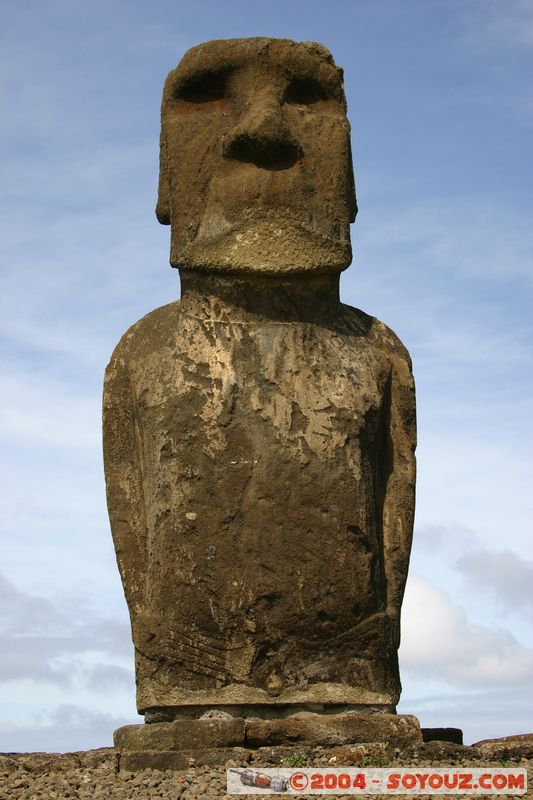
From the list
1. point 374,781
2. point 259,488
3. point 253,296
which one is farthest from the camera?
point 253,296

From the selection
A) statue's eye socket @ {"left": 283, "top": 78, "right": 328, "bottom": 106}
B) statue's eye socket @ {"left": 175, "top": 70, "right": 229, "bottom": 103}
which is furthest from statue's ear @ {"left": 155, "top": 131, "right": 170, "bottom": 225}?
statue's eye socket @ {"left": 283, "top": 78, "right": 328, "bottom": 106}

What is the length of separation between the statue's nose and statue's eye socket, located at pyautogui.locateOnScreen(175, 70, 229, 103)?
0.33 metres

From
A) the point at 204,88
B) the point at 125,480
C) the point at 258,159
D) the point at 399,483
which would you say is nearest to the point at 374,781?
the point at 399,483

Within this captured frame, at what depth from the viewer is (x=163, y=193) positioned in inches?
372

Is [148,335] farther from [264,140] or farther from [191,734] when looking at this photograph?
[191,734]

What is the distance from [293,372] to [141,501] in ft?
4.24

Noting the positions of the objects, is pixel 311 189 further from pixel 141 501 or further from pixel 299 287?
pixel 141 501

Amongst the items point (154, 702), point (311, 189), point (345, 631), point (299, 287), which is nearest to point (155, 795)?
point (154, 702)

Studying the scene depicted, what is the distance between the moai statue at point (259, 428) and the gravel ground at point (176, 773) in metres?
0.43

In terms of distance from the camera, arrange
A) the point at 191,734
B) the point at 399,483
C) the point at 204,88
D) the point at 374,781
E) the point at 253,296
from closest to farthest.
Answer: the point at 374,781 < the point at 191,734 < the point at 253,296 < the point at 204,88 < the point at 399,483

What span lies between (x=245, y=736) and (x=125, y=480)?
1838 millimetres

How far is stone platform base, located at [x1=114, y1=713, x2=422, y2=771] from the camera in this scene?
818 cm

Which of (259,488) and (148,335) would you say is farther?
(148,335)

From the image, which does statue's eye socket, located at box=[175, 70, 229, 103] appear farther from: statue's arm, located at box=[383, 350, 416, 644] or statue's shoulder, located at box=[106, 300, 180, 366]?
statue's arm, located at box=[383, 350, 416, 644]
